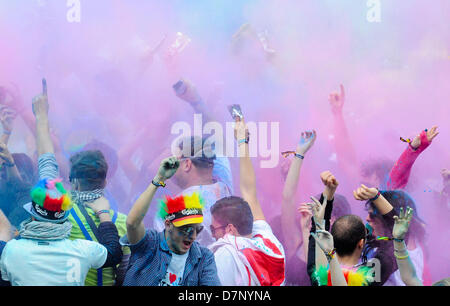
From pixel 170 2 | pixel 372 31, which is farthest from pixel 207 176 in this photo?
pixel 372 31

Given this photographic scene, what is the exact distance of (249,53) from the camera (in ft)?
12.5

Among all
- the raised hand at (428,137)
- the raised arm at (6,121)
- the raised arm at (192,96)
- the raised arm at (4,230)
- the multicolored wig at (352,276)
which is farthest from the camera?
the raised arm at (192,96)

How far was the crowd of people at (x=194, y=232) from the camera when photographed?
2250mm

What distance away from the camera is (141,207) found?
2250 mm

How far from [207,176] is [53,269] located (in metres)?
1.14

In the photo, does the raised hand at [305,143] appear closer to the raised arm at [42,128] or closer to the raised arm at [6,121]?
the raised arm at [42,128]

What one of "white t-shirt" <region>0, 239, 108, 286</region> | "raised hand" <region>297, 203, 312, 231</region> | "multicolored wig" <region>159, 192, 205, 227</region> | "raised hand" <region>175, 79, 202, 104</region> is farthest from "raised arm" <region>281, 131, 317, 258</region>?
"white t-shirt" <region>0, 239, 108, 286</region>

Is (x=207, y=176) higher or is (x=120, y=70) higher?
(x=120, y=70)

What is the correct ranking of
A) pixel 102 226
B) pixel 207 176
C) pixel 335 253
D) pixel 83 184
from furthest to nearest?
pixel 207 176 < pixel 83 184 < pixel 102 226 < pixel 335 253

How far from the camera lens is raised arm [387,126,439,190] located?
299 cm

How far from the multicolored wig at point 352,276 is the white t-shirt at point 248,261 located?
0.32 metres

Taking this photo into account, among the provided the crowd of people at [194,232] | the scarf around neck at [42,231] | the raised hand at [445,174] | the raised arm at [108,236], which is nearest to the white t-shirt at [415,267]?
the crowd of people at [194,232]
